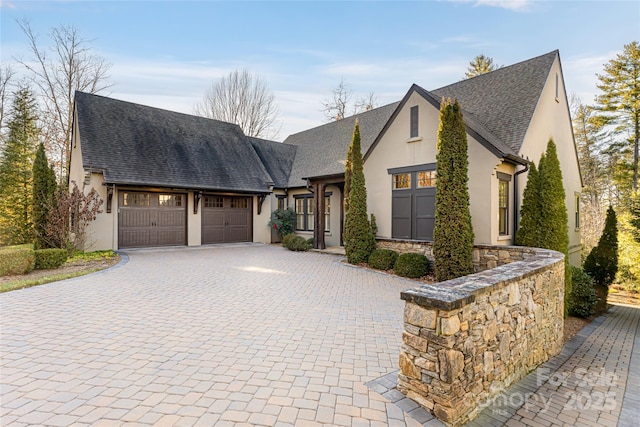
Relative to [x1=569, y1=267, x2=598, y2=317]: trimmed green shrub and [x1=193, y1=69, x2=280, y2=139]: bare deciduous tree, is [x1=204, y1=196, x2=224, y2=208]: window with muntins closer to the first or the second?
[x1=193, y1=69, x2=280, y2=139]: bare deciduous tree

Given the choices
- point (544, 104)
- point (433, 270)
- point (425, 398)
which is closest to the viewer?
point (425, 398)

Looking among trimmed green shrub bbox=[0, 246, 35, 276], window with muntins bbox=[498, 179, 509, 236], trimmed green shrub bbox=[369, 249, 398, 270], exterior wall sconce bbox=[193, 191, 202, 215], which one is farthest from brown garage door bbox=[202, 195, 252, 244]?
window with muntins bbox=[498, 179, 509, 236]

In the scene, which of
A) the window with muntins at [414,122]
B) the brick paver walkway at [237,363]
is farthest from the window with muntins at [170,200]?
the window with muntins at [414,122]

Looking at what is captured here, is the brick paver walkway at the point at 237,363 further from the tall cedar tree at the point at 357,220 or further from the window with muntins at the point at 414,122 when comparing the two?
the window with muntins at the point at 414,122

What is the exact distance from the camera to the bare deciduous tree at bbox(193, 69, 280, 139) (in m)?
24.5

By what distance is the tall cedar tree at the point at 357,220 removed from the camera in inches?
394

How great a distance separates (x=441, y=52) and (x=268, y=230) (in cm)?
1134

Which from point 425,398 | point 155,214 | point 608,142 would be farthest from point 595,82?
point 155,214

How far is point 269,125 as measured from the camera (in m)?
25.5

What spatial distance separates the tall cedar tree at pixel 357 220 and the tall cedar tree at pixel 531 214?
13.8 ft

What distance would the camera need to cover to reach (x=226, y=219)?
14.8 meters

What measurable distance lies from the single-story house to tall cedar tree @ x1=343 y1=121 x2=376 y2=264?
1.85 ft

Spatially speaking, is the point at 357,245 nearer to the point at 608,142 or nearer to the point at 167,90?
the point at 167,90

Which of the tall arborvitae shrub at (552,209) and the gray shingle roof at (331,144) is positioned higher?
the gray shingle roof at (331,144)
